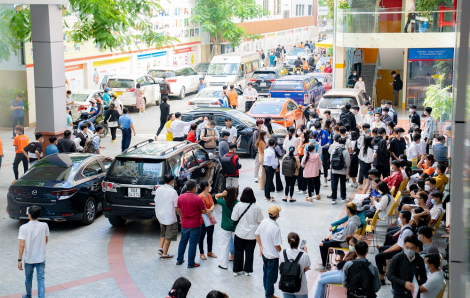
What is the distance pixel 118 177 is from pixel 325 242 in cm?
440

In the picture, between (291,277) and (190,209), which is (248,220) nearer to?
(190,209)

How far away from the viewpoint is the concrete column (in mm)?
16875

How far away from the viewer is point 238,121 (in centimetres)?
1989

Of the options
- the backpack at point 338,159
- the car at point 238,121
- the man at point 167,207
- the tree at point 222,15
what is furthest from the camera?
the tree at point 222,15

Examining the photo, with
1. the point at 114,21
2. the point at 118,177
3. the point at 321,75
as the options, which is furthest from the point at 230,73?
the point at 118,177

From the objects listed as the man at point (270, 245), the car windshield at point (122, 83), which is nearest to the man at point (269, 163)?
the man at point (270, 245)

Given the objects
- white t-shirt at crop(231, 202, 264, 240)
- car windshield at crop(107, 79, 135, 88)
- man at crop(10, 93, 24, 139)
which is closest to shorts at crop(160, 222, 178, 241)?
white t-shirt at crop(231, 202, 264, 240)

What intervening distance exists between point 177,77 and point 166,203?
76.3 feet

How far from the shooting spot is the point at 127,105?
29406mm

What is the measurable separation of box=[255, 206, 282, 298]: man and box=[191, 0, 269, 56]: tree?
35144 mm

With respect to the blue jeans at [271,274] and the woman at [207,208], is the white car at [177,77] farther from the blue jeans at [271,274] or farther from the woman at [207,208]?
the blue jeans at [271,274]

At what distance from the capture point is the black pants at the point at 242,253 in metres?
10.3

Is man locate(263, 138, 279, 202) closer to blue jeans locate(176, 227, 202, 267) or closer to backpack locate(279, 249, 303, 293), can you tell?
blue jeans locate(176, 227, 202, 267)

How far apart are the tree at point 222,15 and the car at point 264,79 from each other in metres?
9.32
